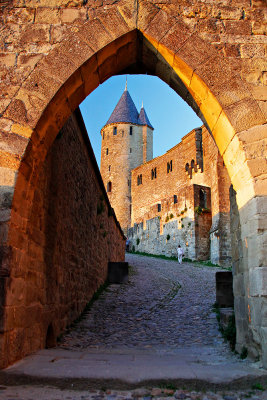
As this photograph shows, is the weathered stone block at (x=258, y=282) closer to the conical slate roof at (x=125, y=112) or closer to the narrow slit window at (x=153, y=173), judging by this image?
the narrow slit window at (x=153, y=173)

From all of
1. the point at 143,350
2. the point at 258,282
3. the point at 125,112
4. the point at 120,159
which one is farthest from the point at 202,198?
the point at 125,112

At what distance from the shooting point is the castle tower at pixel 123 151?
44.4m

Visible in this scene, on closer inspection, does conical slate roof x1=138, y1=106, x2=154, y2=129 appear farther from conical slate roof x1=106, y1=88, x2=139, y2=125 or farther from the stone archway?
the stone archway

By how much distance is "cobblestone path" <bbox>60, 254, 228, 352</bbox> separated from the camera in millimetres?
5098

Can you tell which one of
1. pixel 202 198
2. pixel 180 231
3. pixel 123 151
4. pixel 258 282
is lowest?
pixel 258 282

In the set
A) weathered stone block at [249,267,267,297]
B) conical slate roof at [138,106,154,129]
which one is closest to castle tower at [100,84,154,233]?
conical slate roof at [138,106,154,129]

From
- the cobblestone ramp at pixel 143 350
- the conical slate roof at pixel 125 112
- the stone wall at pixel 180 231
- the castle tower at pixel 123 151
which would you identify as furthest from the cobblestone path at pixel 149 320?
the conical slate roof at pixel 125 112

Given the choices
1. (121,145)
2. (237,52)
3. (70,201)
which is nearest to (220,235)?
(70,201)

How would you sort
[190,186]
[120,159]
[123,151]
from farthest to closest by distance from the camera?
[123,151], [120,159], [190,186]

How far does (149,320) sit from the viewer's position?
6.74 meters

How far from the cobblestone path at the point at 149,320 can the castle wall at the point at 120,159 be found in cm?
3334

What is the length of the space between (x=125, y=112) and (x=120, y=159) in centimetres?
765

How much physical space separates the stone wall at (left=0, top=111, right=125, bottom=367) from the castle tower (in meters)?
35.8

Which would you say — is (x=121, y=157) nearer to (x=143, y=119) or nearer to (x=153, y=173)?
(x=143, y=119)
